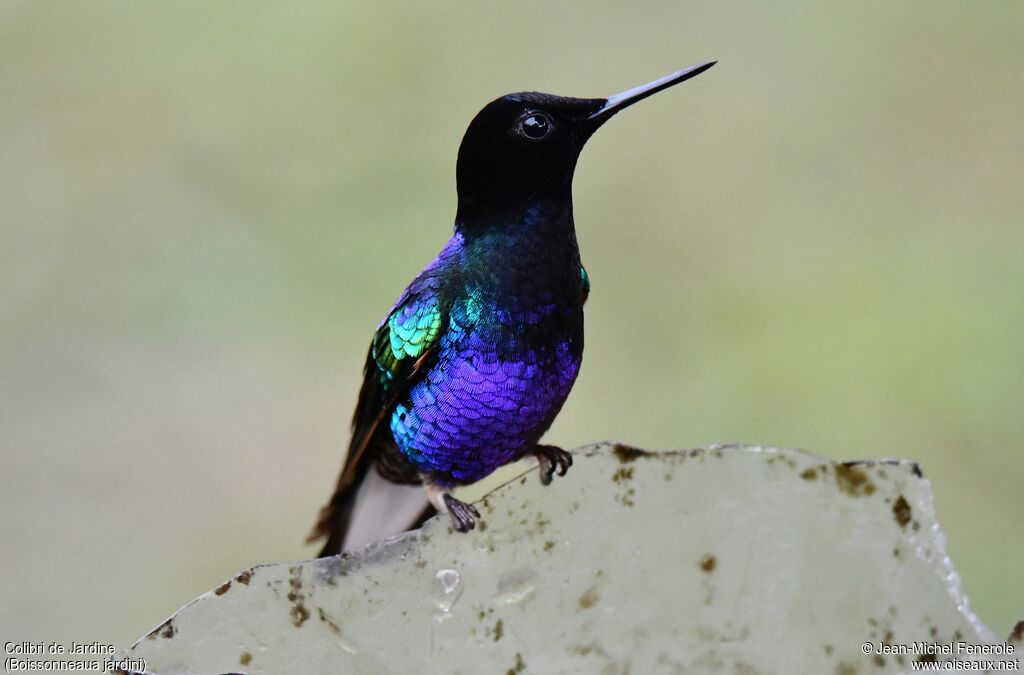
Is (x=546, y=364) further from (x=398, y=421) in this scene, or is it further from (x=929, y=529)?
(x=929, y=529)

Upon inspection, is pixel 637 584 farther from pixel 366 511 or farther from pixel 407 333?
pixel 366 511

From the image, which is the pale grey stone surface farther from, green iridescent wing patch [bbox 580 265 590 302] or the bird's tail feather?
the bird's tail feather

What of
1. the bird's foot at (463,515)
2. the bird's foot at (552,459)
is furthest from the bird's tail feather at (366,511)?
the bird's foot at (463,515)

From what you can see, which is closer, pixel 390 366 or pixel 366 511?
pixel 390 366

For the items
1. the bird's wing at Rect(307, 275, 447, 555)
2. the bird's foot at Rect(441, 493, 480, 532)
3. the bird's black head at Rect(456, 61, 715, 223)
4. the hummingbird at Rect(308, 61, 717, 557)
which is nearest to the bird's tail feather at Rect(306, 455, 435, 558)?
the bird's wing at Rect(307, 275, 447, 555)

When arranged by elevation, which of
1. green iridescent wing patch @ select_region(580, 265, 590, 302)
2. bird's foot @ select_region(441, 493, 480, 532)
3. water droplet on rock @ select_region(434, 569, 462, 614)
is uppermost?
green iridescent wing patch @ select_region(580, 265, 590, 302)

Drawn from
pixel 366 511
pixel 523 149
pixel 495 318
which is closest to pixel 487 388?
pixel 495 318
